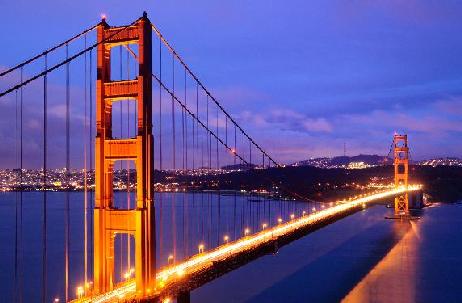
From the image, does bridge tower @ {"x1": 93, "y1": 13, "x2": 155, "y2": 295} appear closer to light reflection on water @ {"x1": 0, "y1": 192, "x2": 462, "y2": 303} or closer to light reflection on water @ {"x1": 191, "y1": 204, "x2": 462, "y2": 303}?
light reflection on water @ {"x1": 0, "y1": 192, "x2": 462, "y2": 303}

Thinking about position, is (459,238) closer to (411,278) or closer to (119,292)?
(411,278)

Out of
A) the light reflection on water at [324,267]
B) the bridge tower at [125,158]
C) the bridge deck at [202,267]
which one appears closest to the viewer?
the bridge tower at [125,158]

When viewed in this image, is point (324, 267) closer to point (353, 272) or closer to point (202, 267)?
point (353, 272)

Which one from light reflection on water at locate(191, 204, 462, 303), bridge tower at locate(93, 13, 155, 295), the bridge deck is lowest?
light reflection on water at locate(191, 204, 462, 303)

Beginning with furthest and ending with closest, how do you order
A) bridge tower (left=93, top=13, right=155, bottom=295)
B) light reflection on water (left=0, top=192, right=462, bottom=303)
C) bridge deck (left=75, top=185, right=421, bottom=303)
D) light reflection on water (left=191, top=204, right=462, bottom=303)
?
light reflection on water (left=0, top=192, right=462, bottom=303), light reflection on water (left=191, top=204, right=462, bottom=303), bridge deck (left=75, top=185, right=421, bottom=303), bridge tower (left=93, top=13, right=155, bottom=295)

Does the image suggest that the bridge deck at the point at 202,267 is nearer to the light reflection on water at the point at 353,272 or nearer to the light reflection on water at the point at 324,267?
the light reflection on water at the point at 324,267

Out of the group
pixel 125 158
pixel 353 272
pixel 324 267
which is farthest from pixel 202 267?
pixel 324 267

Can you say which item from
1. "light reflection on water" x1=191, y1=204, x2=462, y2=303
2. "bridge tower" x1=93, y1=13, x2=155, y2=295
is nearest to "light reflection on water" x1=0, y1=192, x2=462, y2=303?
"light reflection on water" x1=191, y1=204, x2=462, y2=303

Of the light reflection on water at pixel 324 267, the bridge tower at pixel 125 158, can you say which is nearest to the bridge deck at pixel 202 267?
the bridge tower at pixel 125 158

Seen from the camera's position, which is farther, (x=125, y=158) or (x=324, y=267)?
(x=324, y=267)
